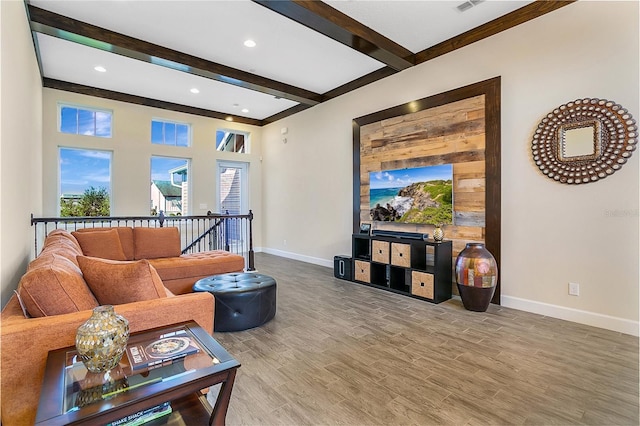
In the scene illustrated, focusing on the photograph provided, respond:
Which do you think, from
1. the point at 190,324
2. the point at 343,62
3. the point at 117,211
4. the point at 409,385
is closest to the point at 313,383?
the point at 409,385

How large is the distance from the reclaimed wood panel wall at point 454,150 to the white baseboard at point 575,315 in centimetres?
83

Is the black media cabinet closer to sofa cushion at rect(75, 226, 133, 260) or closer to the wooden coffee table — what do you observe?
the wooden coffee table

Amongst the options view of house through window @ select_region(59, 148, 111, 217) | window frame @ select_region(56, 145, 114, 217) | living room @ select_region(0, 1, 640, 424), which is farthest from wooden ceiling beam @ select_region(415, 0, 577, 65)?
view of house through window @ select_region(59, 148, 111, 217)

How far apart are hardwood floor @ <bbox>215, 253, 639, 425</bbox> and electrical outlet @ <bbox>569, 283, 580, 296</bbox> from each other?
1.05ft

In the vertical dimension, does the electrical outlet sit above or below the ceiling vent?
below

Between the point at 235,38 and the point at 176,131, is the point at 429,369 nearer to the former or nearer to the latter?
the point at 235,38

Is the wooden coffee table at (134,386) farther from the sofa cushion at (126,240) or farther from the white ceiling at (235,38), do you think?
the white ceiling at (235,38)

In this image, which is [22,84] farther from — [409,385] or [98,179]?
[409,385]

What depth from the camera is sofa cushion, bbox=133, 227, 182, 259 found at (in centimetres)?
446

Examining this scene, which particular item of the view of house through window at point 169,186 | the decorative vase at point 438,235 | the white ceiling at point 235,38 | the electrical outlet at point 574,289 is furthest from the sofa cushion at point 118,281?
the view of house through window at point 169,186

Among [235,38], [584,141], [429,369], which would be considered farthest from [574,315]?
[235,38]

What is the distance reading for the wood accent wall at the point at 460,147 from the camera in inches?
154

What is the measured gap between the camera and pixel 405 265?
14.3 feet

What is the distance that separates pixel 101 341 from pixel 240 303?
74.8 inches
